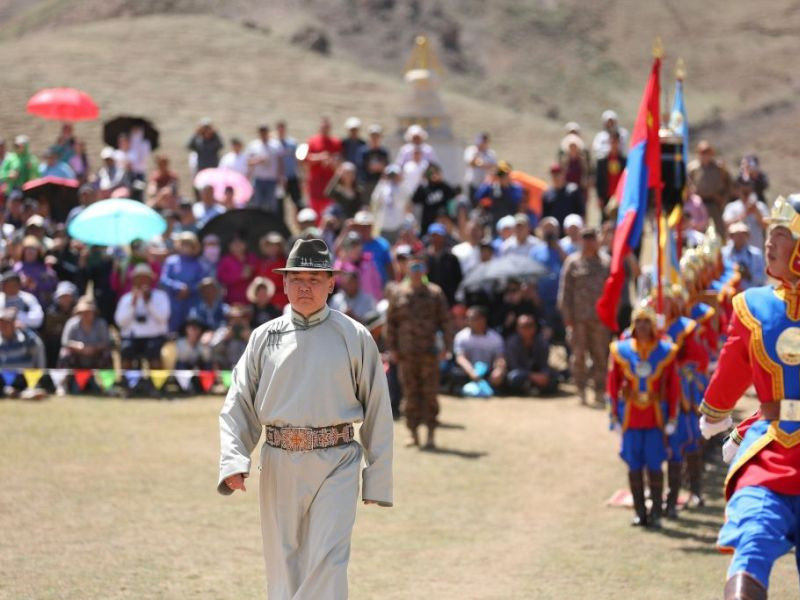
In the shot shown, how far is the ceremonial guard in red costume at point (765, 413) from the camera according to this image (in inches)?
278

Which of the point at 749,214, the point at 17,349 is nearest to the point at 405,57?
the point at 749,214

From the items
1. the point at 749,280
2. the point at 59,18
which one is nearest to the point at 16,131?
the point at 749,280

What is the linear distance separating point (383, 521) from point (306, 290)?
5.03 metres

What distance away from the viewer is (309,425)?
25.5 feet

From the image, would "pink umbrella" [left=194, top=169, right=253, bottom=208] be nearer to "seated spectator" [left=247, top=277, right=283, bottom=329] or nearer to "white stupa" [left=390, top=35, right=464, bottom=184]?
"seated spectator" [left=247, top=277, right=283, bottom=329]

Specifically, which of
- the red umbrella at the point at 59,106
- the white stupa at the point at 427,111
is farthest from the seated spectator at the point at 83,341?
the white stupa at the point at 427,111

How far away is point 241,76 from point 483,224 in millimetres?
25418

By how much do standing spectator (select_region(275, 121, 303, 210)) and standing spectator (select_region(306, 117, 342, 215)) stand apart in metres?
0.55

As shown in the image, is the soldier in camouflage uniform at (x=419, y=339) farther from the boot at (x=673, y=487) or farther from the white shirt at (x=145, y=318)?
the white shirt at (x=145, y=318)

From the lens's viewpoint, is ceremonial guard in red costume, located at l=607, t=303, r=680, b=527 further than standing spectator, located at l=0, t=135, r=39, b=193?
No

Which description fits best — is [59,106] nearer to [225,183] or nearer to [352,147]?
[225,183]

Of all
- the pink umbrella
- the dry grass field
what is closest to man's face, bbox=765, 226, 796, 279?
the dry grass field

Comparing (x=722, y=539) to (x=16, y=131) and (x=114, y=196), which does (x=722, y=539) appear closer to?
(x=114, y=196)

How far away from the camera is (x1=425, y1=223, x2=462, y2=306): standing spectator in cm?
1942
